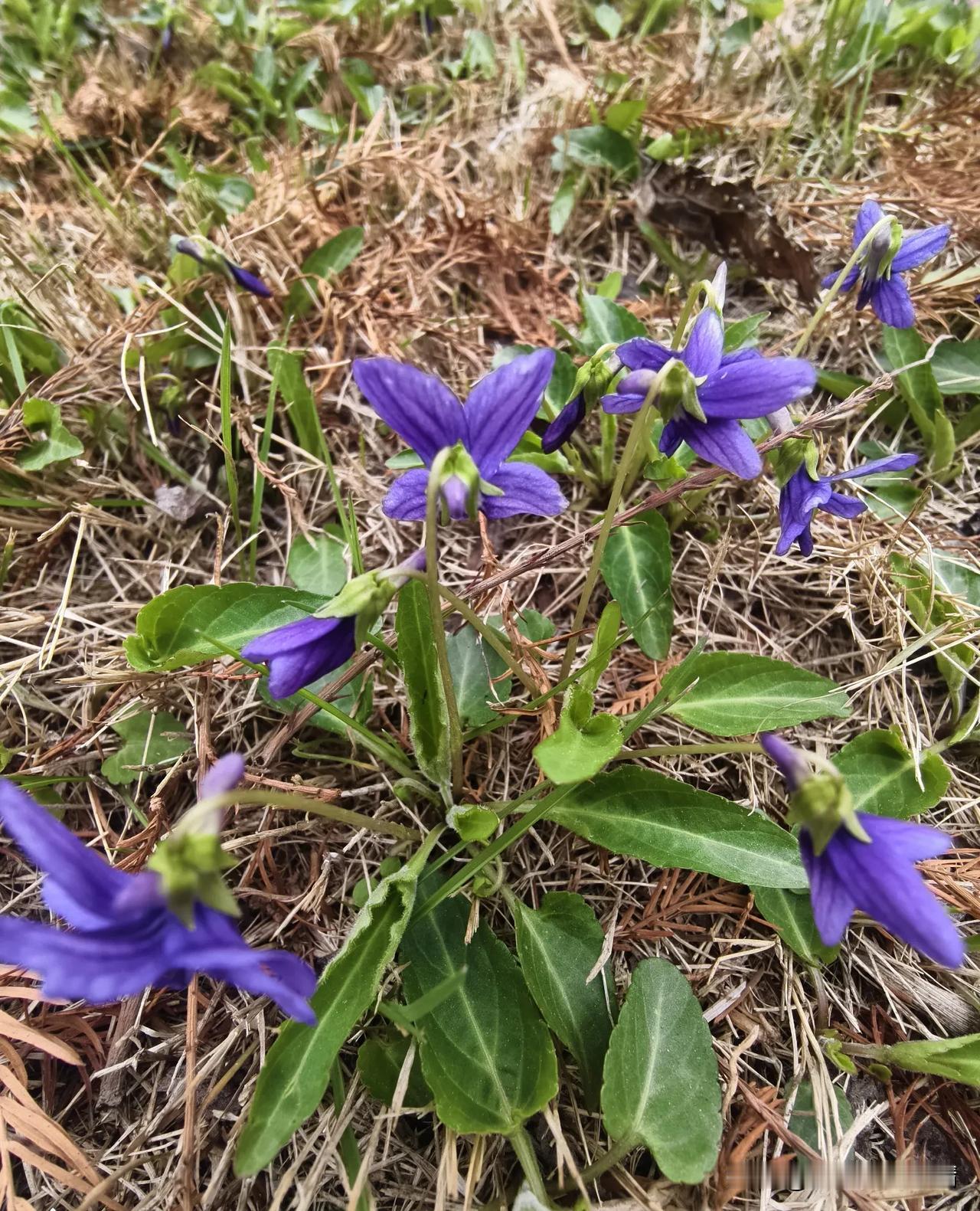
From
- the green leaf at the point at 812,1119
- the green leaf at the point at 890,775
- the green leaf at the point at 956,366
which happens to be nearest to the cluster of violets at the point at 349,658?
the green leaf at the point at 890,775

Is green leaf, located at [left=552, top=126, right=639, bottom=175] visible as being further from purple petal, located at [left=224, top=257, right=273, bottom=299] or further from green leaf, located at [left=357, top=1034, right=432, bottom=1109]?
green leaf, located at [left=357, top=1034, right=432, bottom=1109]

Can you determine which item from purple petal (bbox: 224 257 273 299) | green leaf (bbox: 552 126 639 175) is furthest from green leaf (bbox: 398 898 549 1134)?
green leaf (bbox: 552 126 639 175)

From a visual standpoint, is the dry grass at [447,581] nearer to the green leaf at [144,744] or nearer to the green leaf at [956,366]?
the green leaf at [144,744]

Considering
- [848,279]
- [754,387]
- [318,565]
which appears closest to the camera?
[754,387]

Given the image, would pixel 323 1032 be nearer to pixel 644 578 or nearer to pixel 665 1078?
pixel 665 1078

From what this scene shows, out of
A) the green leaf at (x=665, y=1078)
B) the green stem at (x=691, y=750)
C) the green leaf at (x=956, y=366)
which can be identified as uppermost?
the green stem at (x=691, y=750)

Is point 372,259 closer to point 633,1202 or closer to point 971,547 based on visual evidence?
point 971,547

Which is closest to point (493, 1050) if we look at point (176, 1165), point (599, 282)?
point (176, 1165)

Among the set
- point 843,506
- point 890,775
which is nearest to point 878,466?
point 843,506
